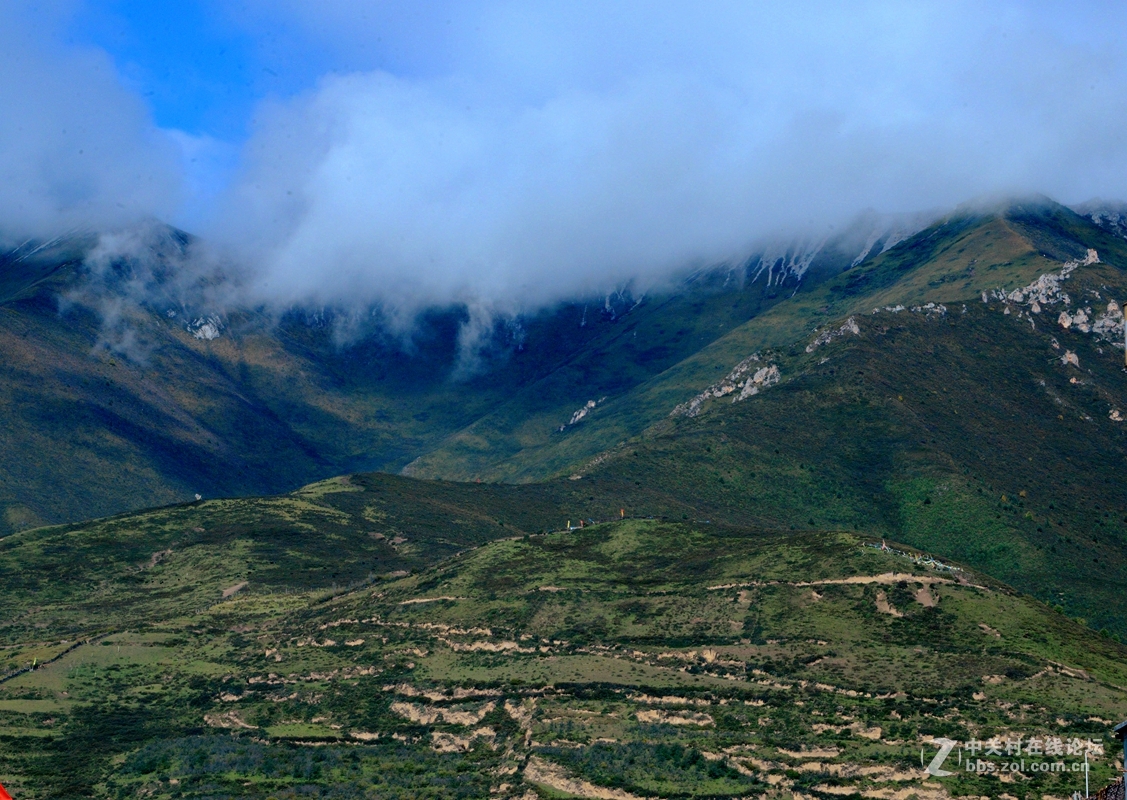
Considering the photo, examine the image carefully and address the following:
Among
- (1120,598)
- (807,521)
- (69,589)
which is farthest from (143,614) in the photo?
(1120,598)

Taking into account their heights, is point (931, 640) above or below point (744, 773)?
above

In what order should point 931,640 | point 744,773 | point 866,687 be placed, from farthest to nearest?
point 931,640, point 866,687, point 744,773

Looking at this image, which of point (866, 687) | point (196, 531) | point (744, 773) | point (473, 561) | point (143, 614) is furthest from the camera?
point (196, 531)

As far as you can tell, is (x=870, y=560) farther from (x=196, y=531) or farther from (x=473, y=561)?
(x=196, y=531)

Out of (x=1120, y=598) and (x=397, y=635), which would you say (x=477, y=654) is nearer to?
(x=397, y=635)

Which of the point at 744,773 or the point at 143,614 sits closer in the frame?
the point at 744,773

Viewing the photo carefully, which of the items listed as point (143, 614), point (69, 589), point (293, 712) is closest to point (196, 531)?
point (69, 589)
